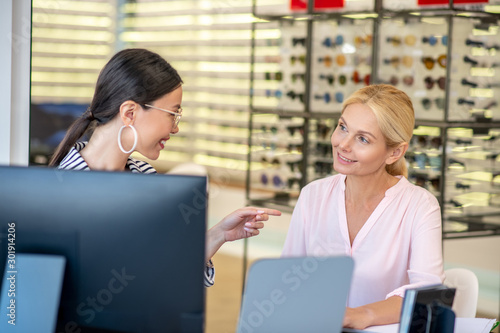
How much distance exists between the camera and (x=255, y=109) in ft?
15.4

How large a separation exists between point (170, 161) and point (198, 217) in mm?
8309

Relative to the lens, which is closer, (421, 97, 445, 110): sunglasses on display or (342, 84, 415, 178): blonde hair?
(342, 84, 415, 178): blonde hair

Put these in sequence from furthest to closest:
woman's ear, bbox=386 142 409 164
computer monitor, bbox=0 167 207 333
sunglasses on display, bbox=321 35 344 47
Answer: sunglasses on display, bbox=321 35 344 47
woman's ear, bbox=386 142 409 164
computer monitor, bbox=0 167 207 333

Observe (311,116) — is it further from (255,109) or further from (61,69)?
(61,69)

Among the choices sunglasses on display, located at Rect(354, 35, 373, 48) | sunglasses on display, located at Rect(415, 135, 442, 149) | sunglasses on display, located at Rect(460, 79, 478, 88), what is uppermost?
sunglasses on display, located at Rect(354, 35, 373, 48)

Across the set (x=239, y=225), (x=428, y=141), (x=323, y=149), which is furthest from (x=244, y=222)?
(x=323, y=149)

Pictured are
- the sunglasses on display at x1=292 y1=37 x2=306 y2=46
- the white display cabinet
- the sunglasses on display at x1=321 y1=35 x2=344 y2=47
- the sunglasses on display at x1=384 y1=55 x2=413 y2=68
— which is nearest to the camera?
the white display cabinet

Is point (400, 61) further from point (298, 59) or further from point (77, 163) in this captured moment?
point (77, 163)

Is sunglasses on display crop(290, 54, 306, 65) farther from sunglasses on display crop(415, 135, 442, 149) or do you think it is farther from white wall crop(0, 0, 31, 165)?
white wall crop(0, 0, 31, 165)

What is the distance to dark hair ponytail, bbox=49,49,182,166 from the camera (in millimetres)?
1754

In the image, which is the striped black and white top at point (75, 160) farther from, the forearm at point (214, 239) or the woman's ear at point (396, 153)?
the woman's ear at point (396, 153)

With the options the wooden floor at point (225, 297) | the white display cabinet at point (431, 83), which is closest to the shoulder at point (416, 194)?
the white display cabinet at point (431, 83)

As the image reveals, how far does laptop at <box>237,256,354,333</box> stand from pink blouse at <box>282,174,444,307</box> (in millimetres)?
851

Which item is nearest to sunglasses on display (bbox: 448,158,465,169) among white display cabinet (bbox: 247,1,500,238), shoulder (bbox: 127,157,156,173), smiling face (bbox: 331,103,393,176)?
white display cabinet (bbox: 247,1,500,238)
